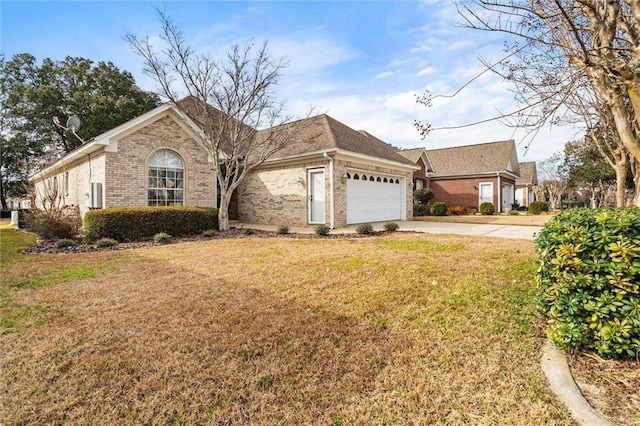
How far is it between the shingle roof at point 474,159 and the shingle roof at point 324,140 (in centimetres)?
1185

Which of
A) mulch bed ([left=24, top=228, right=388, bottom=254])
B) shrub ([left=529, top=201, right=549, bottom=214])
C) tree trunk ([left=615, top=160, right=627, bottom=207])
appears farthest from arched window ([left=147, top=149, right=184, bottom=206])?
shrub ([left=529, top=201, right=549, bottom=214])

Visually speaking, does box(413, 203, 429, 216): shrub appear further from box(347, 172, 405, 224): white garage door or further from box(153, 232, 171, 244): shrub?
box(153, 232, 171, 244): shrub

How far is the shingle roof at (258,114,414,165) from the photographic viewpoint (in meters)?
13.2

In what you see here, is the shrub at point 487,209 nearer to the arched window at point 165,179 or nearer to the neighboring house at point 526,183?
the neighboring house at point 526,183

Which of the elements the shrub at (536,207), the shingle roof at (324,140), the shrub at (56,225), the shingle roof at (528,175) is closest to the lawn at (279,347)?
the shrub at (56,225)

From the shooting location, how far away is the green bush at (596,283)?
2.58m

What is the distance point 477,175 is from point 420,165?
4592 millimetres

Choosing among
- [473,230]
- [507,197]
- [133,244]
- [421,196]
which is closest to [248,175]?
[133,244]

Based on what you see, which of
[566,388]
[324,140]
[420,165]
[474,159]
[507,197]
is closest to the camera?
→ [566,388]

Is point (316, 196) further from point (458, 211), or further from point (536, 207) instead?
point (536, 207)

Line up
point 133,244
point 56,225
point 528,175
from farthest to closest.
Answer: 1. point 528,175
2. point 56,225
3. point 133,244

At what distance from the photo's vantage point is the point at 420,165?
24.9m

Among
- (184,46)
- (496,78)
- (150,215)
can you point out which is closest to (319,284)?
(496,78)

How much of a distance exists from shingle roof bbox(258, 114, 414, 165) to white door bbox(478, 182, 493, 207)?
11.8 meters
